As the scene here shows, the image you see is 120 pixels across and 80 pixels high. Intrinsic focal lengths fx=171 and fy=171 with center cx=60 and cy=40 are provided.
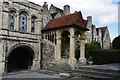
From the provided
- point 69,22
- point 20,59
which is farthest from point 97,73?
point 20,59

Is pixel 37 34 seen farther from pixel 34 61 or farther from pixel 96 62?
pixel 96 62

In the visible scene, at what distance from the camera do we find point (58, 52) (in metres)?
20.7

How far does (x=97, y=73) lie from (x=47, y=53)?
26.7 feet

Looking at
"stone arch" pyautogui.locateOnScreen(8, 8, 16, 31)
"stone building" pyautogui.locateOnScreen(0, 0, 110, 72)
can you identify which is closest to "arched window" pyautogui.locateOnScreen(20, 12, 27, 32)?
"stone building" pyautogui.locateOnScreen(0, 0, 110, 72)

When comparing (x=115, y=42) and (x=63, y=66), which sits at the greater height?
(x=115, y=42)

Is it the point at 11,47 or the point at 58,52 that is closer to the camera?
the point at 11,47

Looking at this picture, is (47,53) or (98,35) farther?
(98,35)

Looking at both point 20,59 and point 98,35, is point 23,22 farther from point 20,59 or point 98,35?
point 98,35

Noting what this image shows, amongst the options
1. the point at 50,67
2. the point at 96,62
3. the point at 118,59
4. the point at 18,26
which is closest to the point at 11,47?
the point at 18,26

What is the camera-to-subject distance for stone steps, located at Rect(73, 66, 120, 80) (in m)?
14.0

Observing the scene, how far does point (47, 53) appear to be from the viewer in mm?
21422

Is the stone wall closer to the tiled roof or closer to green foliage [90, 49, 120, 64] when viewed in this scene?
the tiled roof

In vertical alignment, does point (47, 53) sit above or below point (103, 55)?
above

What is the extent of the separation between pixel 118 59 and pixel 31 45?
12.6 metres
